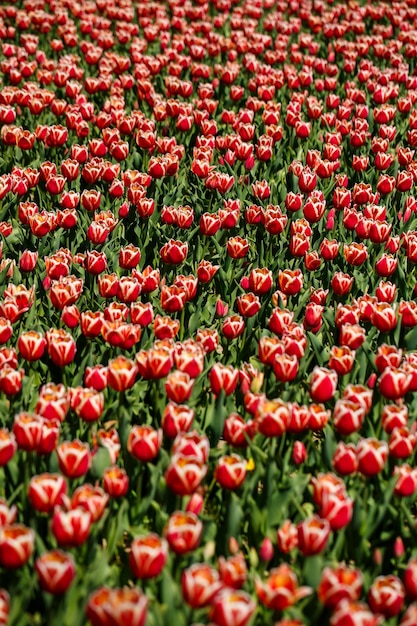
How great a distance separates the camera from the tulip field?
7.51 feet

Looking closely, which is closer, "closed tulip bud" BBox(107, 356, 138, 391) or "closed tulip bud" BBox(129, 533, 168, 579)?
"closed tulip bud" BBox(129, 533, 168, 579)

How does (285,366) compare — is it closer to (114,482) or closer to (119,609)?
(114,482)

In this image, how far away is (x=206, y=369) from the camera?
3.41m

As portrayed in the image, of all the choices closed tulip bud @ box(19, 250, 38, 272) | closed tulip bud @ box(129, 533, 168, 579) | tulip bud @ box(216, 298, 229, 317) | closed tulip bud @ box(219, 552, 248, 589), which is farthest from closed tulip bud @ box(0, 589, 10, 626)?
closed tulip bud @ box(19, 250, 38, 272)

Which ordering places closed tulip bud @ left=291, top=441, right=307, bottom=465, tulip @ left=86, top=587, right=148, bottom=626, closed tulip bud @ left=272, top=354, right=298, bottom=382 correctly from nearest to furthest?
tulip @ left=86, top=587, right=148, bottom=626
closed tulip bud @ left=291, top=441, right=307, bottom=465
closed tulip bud @ left=272, top=354, right=298, bottom=382

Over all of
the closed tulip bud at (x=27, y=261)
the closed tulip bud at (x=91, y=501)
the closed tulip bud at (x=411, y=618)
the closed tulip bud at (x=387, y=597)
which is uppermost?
the closed tulip bud at (x=91, y=501)

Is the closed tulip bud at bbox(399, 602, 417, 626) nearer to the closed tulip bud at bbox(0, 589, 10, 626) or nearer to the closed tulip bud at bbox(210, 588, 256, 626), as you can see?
the closed tulip bud at bbox(210, 588, 256, 626)

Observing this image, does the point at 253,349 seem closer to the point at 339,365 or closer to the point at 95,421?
the point at 339,365

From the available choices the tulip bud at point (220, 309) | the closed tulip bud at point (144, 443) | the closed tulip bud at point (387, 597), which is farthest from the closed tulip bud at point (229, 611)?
the tulip bud at point (220, 309)

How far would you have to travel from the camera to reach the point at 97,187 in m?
5.45

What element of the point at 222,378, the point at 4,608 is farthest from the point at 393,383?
the point at 4,608

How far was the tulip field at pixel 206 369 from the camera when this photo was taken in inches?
90.1

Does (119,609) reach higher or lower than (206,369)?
higher

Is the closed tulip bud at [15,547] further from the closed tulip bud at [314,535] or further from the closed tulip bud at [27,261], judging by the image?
the closed tulip bud at [27,261]
